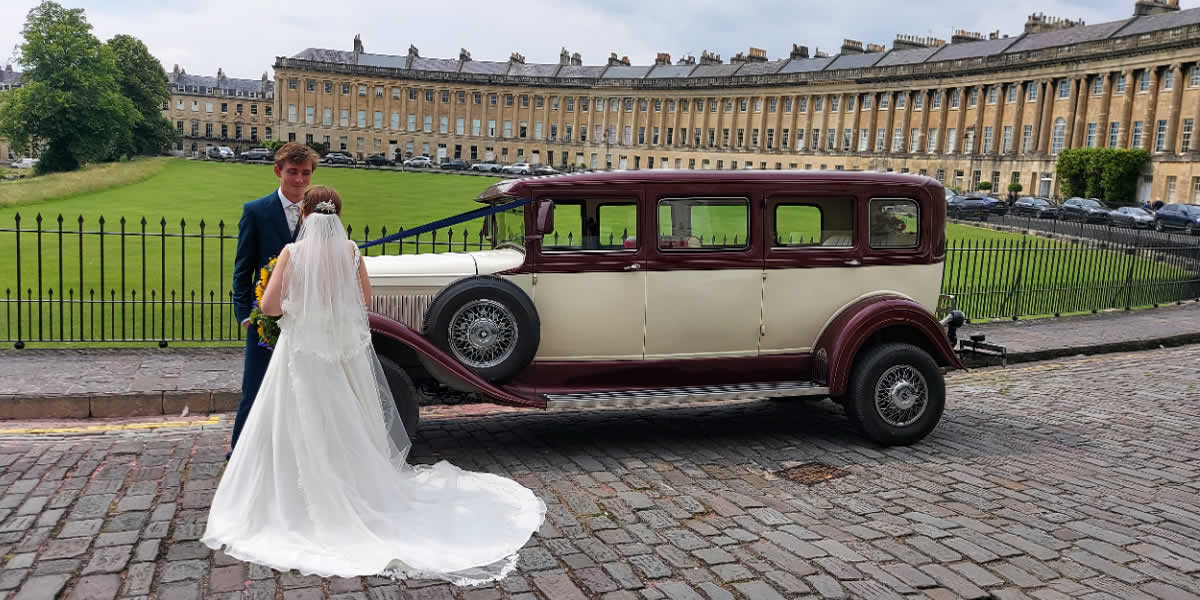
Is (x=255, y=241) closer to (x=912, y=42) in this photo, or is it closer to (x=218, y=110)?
(x=912, y=42)

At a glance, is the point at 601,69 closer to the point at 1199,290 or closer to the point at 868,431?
the point at 1199,290

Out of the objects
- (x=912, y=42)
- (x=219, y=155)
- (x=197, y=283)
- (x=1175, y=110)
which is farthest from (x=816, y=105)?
(x=197, y=283)

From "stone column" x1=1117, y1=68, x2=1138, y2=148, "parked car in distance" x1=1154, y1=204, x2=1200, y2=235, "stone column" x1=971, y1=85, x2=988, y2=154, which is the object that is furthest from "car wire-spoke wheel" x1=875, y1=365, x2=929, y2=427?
"stone column" x1=971, y1=85, x2=988, y2=154

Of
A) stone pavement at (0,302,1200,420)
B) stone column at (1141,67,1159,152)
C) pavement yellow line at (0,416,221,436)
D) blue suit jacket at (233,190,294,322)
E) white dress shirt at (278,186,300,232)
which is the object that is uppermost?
stone column at (1141,67,1159,152)

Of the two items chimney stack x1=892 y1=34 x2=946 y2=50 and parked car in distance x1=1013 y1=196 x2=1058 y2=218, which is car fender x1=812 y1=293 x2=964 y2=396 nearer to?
parked car in distance x1=1013 y1=196 x2=1058 y2=218

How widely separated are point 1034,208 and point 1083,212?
2.68m

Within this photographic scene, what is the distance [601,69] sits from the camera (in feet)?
393

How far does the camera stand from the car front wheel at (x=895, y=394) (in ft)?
24.9

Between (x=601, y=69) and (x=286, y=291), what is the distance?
389ft

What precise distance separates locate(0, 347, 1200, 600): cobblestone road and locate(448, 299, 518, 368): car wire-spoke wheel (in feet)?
2.68

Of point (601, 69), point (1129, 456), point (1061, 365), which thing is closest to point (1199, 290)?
point (1061, 365)

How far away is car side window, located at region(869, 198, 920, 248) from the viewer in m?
7.85

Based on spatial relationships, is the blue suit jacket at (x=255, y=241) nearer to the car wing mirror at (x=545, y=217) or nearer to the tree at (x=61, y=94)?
the car wing mirror at (x=545, y=217)

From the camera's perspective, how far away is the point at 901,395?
25.3 feet
